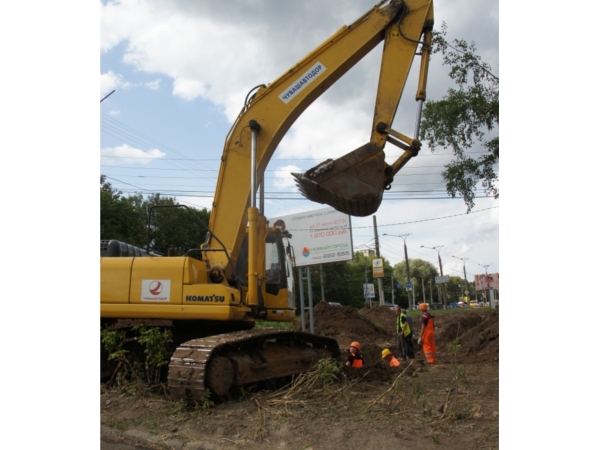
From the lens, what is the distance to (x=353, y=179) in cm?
684

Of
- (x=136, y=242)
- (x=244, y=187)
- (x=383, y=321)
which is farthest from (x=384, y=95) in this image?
(x=136, y=242)

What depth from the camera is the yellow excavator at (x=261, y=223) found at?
6.83 m

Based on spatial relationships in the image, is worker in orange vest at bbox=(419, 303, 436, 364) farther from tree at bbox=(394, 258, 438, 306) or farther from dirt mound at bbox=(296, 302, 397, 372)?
tree at bbox=(394, 258, 438, 306)

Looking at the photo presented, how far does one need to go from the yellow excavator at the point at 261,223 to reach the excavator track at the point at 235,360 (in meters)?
0.02

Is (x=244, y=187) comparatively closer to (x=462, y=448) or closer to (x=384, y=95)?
(x=384, y=95)

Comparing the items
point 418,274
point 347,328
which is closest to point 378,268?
point 347,328

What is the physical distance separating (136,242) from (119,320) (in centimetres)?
2477

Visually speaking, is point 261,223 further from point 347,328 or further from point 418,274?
point 418,274

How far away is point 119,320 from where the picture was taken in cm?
739

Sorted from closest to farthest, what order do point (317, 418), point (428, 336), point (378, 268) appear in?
point (317, 418), point (428, 336), point (378, 268)

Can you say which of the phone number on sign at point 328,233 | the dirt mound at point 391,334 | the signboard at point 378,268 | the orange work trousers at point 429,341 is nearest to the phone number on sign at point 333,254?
the phone number on sign at point 328,233

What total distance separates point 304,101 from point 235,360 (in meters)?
3.79

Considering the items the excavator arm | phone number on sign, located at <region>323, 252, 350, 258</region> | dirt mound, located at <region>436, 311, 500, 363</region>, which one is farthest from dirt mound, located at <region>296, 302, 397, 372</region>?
the excavator arm

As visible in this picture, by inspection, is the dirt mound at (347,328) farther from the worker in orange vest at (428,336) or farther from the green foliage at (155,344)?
the green foliage at (155,344)
